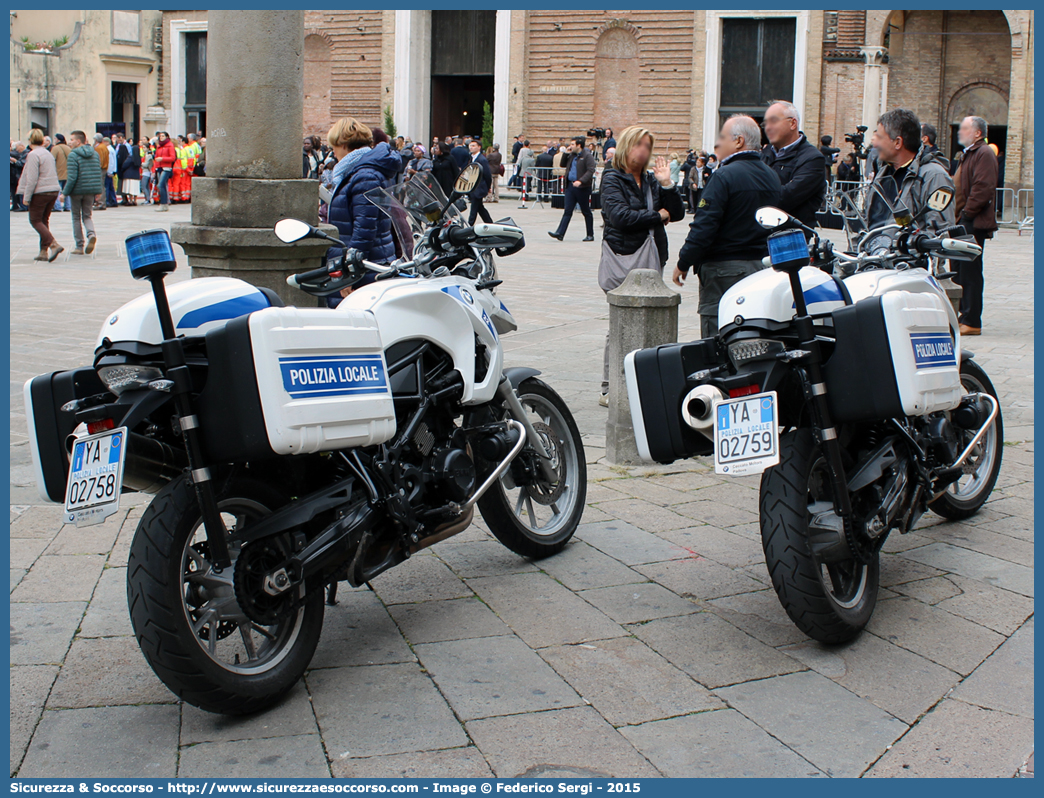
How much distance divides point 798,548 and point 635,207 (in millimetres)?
3649

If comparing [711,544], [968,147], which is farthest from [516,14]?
[711,544]

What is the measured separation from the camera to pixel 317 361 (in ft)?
9.86

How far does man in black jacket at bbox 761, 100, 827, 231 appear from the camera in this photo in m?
6.17

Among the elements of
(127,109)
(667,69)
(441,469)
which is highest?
(667,69)

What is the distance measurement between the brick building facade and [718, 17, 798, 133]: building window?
2.8 inches

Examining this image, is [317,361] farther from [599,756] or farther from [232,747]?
[599,756]

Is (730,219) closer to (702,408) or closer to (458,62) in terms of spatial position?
(702,408)

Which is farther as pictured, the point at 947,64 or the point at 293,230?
the point at 947,64

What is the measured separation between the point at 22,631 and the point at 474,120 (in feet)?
136

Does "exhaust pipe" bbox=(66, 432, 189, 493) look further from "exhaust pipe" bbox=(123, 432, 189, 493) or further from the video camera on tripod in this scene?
the video camera on tripod

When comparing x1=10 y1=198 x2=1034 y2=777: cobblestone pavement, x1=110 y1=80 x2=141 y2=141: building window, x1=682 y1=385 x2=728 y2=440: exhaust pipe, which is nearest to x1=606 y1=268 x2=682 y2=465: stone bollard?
x1=10 y1=198 x2=1034 y2=777: cobblestone pavement

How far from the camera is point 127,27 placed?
42188 mm

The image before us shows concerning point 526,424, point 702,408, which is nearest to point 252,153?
point 526,424

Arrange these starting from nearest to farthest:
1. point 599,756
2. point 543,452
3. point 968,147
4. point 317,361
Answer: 1. point 599,756
2. point 317,361
3. point 543,452
4. point 968,147
